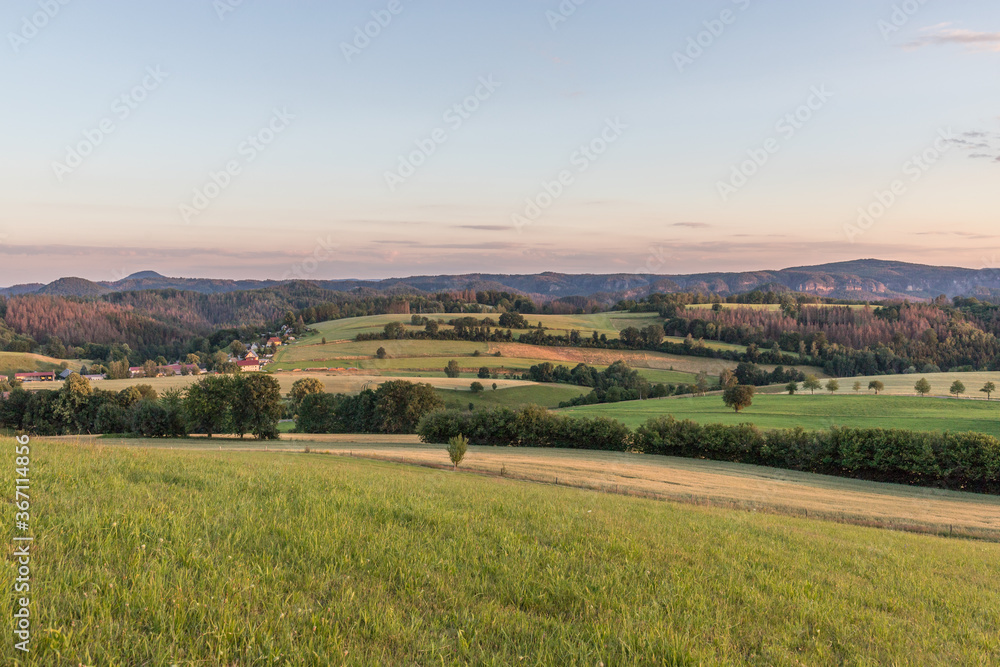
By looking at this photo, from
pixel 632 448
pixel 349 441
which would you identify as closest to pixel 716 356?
pixel 632 448

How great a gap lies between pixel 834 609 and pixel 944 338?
7026 inches

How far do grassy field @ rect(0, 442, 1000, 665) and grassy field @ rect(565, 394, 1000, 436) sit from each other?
53154 millimetres

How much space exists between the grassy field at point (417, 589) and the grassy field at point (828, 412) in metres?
53.2

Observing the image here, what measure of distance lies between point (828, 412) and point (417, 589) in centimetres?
7989

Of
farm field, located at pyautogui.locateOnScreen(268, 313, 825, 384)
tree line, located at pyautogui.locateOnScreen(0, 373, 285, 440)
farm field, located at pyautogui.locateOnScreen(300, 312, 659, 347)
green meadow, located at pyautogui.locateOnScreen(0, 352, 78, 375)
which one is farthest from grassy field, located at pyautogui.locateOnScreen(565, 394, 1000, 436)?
green meadow, located at pyautogui.locateOnScreen(0, 352, 78, 375)

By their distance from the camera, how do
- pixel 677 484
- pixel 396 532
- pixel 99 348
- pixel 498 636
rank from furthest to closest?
1. pixel 99 348
2. pixel 677 484
3. pixel 396 532
4. pixel 498 636

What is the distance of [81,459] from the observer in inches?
382

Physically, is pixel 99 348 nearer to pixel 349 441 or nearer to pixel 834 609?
pixel 349 441

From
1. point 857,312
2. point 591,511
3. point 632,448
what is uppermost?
point 857,312

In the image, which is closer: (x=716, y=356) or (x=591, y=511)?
(x=591, y=511)

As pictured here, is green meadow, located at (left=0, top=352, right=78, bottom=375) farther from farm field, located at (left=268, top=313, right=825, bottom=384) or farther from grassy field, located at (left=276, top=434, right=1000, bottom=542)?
grassy field, located at (left=276, top=434, right=1000, bottom=542)

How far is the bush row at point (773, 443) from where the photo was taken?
42.4 m

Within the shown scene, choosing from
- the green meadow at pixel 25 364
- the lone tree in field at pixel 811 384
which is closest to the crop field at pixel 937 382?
the lone tree in field at pixel 811 384

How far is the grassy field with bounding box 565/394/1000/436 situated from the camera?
6191 centimetres
